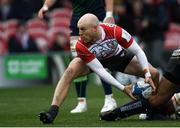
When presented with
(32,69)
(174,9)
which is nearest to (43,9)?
(32,69)

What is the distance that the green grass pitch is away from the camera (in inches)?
446

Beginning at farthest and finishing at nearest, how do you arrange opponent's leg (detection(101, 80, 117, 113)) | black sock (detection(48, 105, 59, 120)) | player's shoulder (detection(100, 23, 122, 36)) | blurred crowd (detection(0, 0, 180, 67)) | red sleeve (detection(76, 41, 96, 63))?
blurred crowd (detection(0, 0, 180, 67)) < opponent's leg (detection(101, 80, 117, 113)) < player's shoulder (detection(100, 23, 122, 36)) < red sleeve (detection(76, 41, 96, 63)) < black sock (detection(48, 105, 59, 120))

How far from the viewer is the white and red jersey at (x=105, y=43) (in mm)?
11773

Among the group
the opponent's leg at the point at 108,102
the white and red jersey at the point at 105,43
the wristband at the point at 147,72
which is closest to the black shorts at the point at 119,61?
the white and red jersey at the point at 105,43

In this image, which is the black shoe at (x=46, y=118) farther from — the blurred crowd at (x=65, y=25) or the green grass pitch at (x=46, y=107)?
the blurred crowd at (x=65, y=25)

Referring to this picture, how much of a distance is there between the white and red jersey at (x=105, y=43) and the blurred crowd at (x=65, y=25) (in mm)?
10680

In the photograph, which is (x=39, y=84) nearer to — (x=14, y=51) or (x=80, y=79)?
(x=14, y=51)

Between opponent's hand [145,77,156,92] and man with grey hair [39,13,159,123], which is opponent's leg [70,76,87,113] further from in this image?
opponent's hand [145,77,156,92]

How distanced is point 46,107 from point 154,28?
8.71 metres

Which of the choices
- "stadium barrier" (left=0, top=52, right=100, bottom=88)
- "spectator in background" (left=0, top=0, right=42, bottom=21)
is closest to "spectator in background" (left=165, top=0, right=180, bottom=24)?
"spectator in background" (left=0, top=0, right=42, bottom=21)

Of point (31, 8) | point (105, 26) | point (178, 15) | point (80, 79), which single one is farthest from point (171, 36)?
point (105, 26)

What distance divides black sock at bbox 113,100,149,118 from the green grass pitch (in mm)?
125

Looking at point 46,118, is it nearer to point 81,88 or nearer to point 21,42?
point 81,88

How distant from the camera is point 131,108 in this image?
38.1 feet
